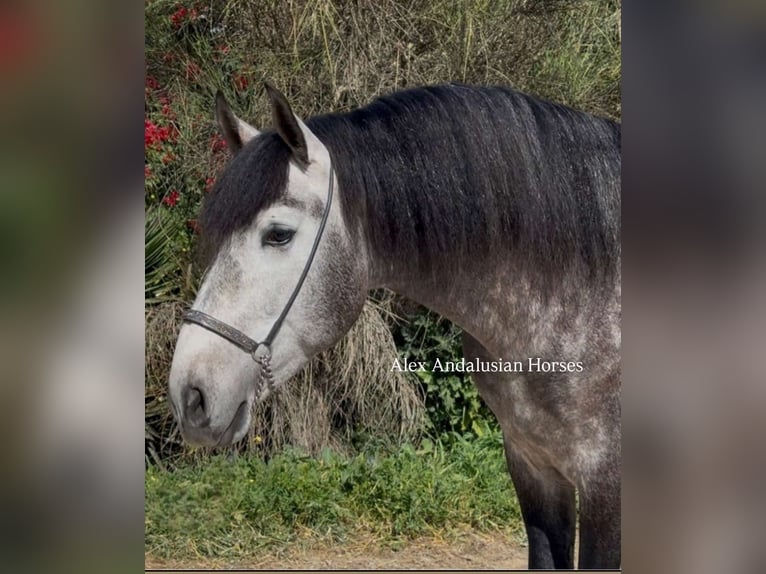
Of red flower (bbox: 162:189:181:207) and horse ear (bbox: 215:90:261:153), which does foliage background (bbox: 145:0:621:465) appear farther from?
horse ear (bbox: 215:90:261:153)

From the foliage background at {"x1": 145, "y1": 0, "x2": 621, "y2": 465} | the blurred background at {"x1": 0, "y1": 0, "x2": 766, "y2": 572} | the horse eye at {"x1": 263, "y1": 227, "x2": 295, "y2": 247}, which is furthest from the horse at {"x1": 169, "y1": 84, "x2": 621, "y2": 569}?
the foliage background at {"x1": 145, "y1": 0, "x2": 621, "y2": 465}

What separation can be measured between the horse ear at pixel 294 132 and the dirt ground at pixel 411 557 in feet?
4.85

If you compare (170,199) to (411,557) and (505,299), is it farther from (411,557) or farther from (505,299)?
(411,557)

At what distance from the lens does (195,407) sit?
6.06ft

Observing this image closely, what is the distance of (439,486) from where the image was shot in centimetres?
288

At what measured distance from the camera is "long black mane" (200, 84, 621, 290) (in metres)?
1.96

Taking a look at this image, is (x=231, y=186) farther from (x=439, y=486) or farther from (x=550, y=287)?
(x=439, y=486)

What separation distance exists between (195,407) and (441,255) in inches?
26.7

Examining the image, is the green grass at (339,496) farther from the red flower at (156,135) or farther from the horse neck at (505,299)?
the red flower at (156,135)
